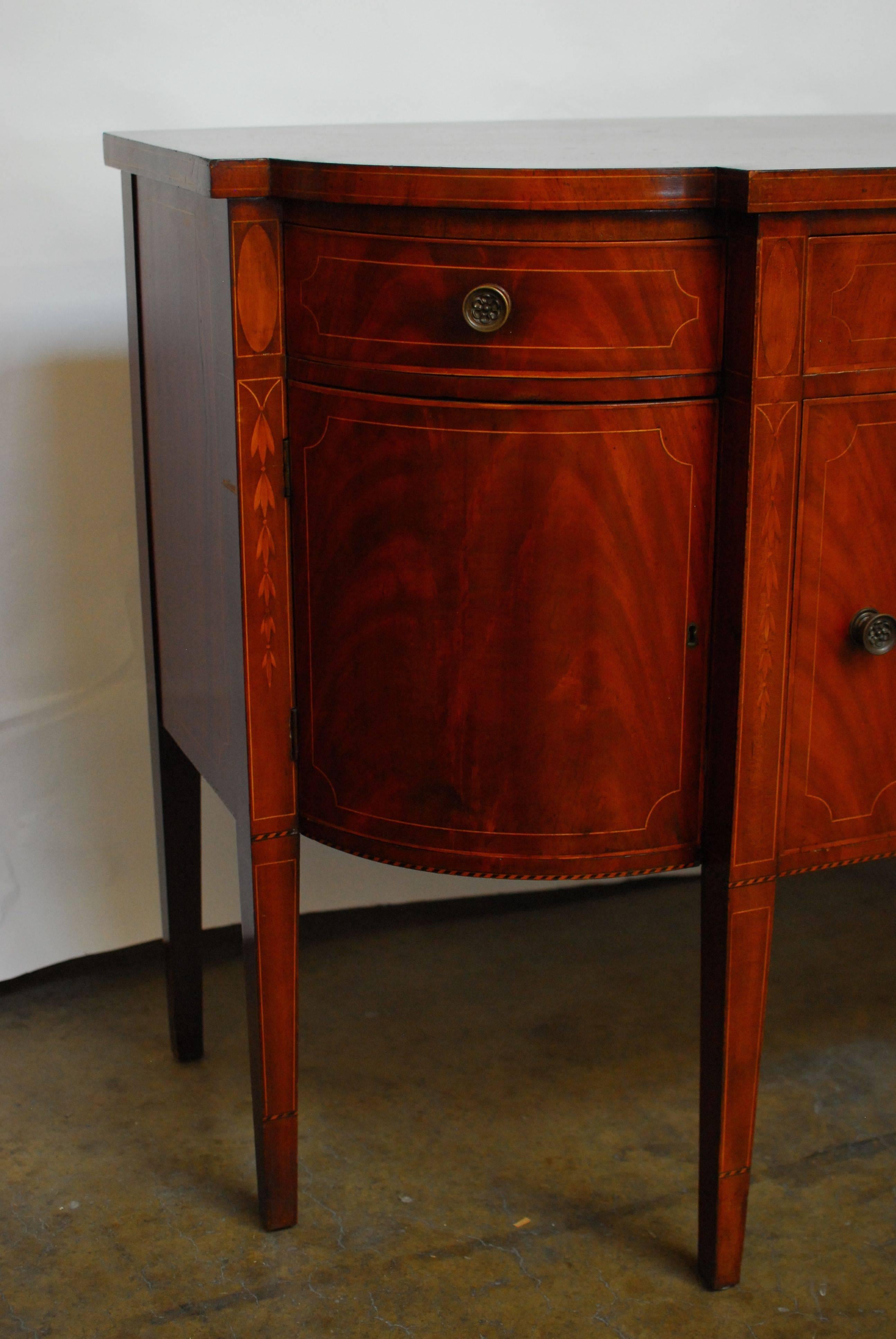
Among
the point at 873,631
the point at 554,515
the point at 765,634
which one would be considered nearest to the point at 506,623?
the point at 554,515

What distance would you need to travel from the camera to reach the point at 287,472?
1510 millimetres

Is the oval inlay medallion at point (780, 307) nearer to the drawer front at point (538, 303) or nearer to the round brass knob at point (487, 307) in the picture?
the drawer front at point (538, 303)

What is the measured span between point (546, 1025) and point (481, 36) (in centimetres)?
144

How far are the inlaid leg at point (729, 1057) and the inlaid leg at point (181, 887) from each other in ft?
2.46

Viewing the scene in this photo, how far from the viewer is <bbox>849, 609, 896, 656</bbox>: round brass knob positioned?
1.49m

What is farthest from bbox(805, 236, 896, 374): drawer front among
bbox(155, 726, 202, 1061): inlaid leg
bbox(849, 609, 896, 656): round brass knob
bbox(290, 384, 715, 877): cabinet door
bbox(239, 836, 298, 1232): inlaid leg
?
bbox(155, 726, 202, 1061): inlaid leg

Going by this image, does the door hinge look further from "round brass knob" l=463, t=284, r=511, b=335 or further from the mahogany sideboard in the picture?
"round brass knob" l=463, t=284, r=511, b=335

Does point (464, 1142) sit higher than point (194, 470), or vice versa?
point (194, 470)

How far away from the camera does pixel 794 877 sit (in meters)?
2.64

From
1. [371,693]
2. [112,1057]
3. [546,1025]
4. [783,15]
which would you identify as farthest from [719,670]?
[783,15]

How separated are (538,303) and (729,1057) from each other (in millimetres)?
794

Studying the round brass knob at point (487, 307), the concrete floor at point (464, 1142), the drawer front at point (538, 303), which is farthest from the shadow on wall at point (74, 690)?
the round brass knob at point (487, 307)

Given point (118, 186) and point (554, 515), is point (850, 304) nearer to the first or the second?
point (554, 515)

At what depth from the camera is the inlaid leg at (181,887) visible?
2006 mm
